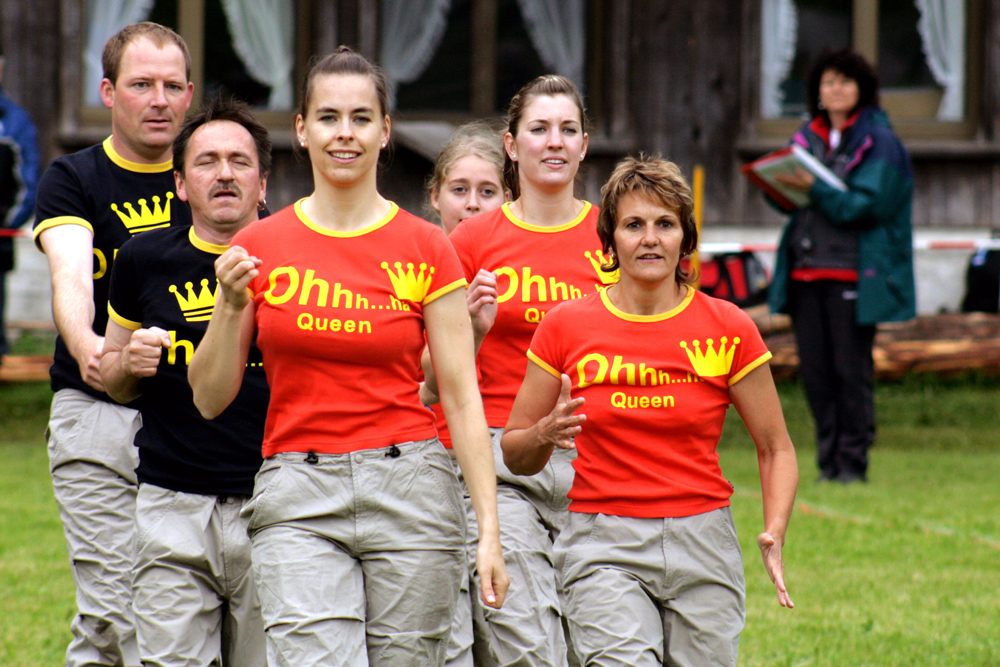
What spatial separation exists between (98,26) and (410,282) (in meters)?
11.5

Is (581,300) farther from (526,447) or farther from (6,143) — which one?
(6,143)

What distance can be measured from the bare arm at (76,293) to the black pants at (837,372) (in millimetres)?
6039

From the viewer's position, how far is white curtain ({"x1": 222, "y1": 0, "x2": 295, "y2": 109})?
46.8ft

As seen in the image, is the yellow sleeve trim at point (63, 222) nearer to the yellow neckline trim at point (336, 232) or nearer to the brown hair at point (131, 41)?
the brown hair at point (131, 41)

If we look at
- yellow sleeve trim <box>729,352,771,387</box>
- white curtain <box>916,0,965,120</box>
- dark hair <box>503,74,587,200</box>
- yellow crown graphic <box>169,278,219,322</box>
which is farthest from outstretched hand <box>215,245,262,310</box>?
white curtain <box>916,0,965,120</box>

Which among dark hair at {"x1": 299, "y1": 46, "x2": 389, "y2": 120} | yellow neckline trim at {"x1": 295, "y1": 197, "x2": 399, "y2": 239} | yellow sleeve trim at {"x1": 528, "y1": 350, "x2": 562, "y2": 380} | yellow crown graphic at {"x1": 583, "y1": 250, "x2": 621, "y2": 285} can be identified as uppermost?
dark hair at {"x1": 299, "y1": 46, "x2": 389, "y2": 120}

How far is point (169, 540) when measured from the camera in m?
4.13

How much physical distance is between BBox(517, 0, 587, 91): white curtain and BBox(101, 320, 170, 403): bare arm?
34.5ft

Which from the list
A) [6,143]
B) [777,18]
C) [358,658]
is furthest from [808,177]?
[358,658]

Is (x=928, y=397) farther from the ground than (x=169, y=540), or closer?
closer

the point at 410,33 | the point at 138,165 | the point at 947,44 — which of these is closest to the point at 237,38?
the point at 410,33

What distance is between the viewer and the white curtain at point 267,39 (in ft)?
46.8

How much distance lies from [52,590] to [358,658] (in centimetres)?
380

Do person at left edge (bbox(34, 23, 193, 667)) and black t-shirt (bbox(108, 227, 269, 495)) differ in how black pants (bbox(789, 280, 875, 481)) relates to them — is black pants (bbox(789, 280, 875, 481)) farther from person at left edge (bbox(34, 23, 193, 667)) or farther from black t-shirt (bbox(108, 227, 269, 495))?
black t-shirt (bbox(108, 227, 269, 495))
